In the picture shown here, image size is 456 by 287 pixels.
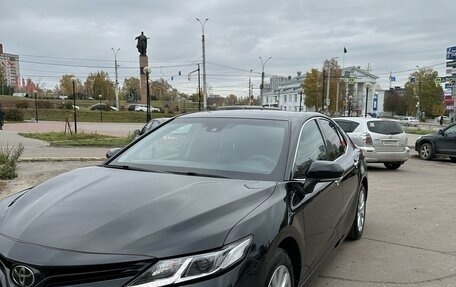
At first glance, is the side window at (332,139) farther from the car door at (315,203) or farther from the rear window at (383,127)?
the rear window at (383,127)

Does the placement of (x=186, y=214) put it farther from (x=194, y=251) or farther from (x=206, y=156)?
(x=206, y=156)

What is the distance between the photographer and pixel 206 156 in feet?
12.1

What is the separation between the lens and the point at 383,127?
45.1 feet

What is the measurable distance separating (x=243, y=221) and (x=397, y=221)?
5050 mm

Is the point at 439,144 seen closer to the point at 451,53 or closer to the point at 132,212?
the point at 451,53

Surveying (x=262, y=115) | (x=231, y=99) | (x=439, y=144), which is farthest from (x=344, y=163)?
(x=231, y=99)

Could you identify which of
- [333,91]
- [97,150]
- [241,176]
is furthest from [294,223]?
[333,91]

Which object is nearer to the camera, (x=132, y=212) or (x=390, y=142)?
(x=132, y=212)

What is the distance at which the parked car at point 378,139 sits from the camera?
13.4 m

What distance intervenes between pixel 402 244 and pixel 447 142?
488 inches

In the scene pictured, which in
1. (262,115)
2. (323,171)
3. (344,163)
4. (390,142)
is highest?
(262,115)

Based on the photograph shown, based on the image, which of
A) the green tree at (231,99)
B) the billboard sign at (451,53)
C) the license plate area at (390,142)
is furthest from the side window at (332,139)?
the green tree at (231,99)

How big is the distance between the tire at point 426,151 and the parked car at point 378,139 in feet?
12.9

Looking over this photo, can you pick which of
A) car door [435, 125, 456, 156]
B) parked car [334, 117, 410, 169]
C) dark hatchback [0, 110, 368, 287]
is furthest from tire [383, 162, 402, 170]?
dark hatchback [0, 110, 368, 287]
